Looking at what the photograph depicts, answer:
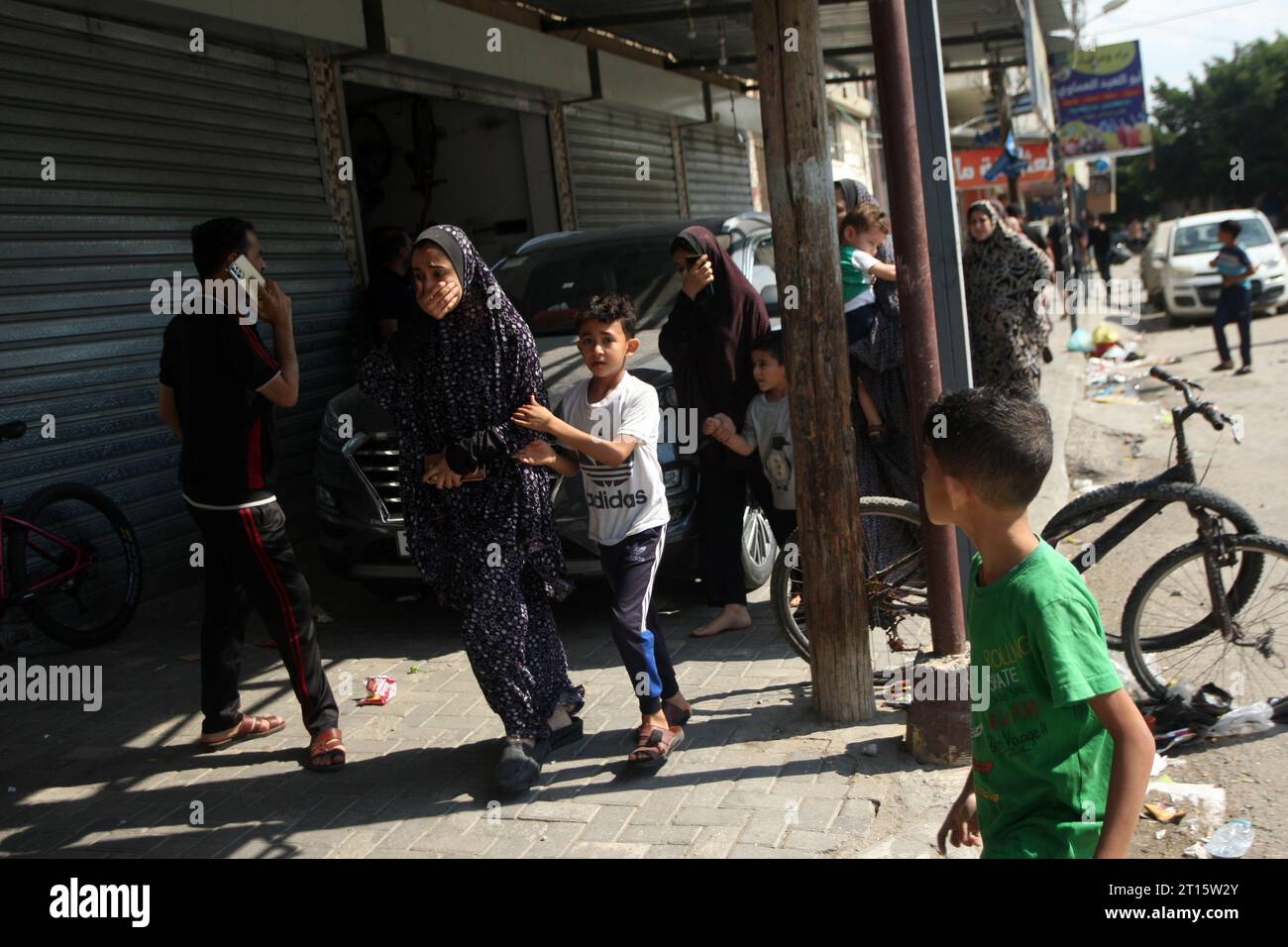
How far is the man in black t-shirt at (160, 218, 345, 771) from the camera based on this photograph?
14.8ft

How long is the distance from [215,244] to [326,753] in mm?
1976

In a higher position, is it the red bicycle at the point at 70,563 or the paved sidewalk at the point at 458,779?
the red bicycle at the point at 70,563

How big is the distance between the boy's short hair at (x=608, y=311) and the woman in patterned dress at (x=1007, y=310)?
3010 mm

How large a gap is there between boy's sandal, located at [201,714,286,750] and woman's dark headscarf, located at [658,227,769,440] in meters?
2.42

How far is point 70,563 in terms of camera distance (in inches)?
255

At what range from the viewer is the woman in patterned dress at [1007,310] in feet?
22.1

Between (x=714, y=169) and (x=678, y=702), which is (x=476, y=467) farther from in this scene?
(x=714, y=169)

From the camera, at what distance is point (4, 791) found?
15.5 feet

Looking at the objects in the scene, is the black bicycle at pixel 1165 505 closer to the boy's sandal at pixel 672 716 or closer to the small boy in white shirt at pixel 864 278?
the small boy in white shirt at pixel 864 278

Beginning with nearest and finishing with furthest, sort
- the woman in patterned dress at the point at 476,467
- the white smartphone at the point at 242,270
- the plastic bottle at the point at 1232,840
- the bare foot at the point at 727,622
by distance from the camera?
1. the plastic bottle at the point at 1232,840
2. the woman in patterned dress at the point at 476,467
3. the white smartphone at the point at 242,270
4. the bare foot at the point at 727,622

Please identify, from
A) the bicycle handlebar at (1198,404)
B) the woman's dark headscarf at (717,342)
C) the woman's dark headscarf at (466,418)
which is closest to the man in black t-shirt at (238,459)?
the woman's dark headscarf at (466,418)

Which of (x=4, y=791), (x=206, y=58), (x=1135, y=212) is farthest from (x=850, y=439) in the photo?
(x=1135, y=212)
